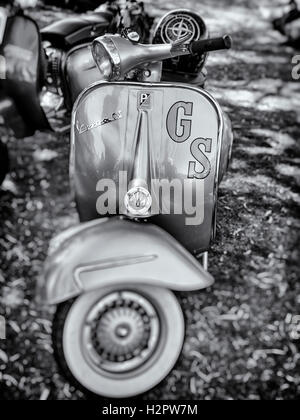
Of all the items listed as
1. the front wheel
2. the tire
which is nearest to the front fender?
the front wheel

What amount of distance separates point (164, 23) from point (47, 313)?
4.94 ft

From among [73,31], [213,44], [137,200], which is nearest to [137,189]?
[137,200]

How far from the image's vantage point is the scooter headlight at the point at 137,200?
1542mm

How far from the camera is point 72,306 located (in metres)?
1.59

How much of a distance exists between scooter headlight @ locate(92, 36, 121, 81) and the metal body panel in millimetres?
133

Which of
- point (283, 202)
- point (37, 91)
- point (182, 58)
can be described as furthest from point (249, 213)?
point (37, 91)

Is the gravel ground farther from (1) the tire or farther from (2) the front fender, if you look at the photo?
(2) the front fender

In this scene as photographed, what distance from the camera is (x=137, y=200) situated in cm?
154

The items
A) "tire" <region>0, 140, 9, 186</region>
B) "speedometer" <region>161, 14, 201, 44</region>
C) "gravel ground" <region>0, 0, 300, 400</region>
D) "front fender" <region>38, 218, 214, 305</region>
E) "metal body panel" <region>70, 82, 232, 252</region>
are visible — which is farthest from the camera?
"tire" <region>0, 140, 9, 186</region>

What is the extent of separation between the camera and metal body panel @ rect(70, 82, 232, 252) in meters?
1.66

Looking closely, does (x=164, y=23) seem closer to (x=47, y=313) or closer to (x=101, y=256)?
(x=101, y=256)

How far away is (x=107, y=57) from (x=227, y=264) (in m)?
1.23

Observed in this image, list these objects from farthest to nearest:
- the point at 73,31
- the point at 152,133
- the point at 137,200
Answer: the point at 73,31 → the point at 152,133 → the point at 137,200

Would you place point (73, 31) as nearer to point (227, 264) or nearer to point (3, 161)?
point (3, 161)
